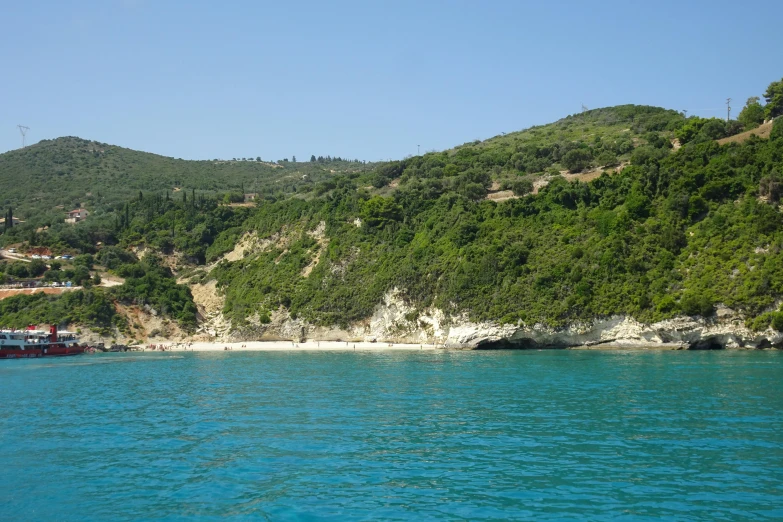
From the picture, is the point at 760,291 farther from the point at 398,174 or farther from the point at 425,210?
the point at 398,174

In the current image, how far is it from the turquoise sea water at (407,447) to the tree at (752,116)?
5406 cm

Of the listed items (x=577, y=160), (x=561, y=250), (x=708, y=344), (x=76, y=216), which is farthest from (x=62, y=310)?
(x=708, y=344)

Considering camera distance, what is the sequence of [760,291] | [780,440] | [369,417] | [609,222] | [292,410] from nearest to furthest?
[780,440] → [369,417] → [292,410] → [760,291] → [609,222]

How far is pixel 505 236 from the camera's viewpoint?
A: 73188 mm

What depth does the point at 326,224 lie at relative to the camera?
95938 mm

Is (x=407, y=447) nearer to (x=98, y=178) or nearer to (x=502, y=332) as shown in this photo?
(x=502, y=332)

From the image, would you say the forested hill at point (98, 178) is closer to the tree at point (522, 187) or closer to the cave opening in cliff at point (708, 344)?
the tree at point (522, 187)

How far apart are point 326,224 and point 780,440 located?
258ft

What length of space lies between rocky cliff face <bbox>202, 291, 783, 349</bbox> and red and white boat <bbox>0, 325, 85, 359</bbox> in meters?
17.2

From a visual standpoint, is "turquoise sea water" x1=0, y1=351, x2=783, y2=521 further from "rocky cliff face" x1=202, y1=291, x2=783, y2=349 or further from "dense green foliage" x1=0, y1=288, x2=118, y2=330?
"dense green foliage" x1=0, y1=288, x2=118, y2=330

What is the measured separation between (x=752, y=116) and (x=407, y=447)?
81702 millimetres

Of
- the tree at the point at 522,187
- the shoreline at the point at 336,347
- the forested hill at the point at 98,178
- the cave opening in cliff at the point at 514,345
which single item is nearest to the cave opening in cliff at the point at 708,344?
the shoreline at the point at 336,347

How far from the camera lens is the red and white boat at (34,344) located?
236ft

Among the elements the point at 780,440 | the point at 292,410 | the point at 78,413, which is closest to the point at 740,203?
the point at 780,440
